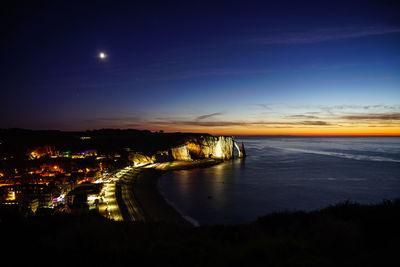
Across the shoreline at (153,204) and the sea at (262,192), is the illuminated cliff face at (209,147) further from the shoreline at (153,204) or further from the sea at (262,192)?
the shoreline at (153,204)

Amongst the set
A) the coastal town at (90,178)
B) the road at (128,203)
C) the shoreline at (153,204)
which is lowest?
the shoreline at (153,204)

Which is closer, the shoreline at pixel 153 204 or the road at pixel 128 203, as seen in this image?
the road at pixel 128 203

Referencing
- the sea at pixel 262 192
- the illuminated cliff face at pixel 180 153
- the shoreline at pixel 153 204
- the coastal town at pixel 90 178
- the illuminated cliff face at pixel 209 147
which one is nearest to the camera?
the shoreline at pixel 153 204

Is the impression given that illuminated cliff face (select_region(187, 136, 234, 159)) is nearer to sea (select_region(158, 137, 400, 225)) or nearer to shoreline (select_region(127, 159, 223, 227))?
sea (select_region(158, 137, 400, 225))

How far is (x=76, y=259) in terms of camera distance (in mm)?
4938

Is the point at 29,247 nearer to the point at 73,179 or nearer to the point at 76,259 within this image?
the point at 76,259

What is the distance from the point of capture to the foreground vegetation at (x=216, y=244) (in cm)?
491

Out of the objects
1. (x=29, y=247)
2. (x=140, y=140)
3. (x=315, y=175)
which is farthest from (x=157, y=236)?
(x=140, y=140)

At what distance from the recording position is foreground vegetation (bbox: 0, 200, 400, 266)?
491cm

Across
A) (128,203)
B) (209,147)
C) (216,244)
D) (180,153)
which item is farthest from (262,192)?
(209,147)

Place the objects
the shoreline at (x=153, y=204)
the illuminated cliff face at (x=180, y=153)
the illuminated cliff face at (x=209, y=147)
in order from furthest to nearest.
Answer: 1. the illuminated cliff face at (x=209, y=147)
2. the illuminated cliff face at (x=180, y=153)
3. the shoreline at (x=153, y=204)

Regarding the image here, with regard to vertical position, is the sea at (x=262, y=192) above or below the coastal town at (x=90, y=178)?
below

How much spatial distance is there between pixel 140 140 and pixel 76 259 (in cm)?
7547

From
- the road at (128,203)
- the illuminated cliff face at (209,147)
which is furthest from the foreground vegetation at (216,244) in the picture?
the illuminated cliff face at (209,147)
